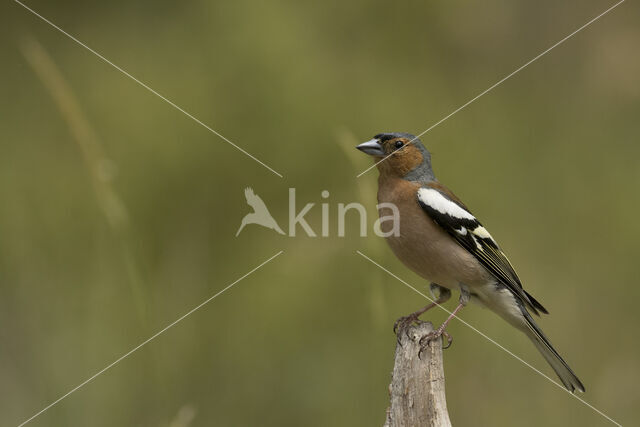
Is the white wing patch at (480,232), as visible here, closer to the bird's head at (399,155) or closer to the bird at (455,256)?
the bird at (455,256)

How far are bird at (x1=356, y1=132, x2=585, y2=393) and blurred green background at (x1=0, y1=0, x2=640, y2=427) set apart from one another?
7.7 inches

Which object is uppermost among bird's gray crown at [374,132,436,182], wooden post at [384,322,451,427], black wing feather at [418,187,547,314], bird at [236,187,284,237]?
bird's gray crown at [374,132,436,182]

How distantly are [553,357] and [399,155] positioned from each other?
1.26m

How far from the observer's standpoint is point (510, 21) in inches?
253

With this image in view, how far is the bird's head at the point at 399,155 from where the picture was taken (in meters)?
4.15

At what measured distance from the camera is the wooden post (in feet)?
8.85

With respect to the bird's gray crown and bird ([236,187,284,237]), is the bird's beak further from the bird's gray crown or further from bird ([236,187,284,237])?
bird ([236,187,284,237])

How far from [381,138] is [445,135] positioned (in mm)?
1873

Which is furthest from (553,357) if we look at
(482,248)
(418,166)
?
(418,166)

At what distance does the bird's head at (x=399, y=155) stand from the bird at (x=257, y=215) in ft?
4.53

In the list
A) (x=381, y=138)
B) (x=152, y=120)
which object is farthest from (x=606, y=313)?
(x=152, y=120)

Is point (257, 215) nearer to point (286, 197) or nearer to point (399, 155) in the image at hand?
point (286, 197)
